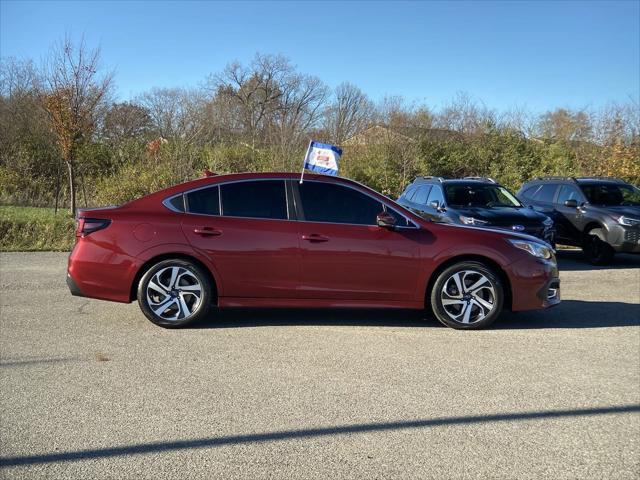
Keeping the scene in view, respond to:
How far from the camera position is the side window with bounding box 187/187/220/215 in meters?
6.07

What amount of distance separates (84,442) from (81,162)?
16.4 metres

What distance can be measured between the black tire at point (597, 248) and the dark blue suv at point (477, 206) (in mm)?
1413

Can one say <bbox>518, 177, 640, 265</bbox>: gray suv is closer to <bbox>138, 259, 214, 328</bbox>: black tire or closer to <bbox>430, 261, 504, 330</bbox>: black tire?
<bbox>430, 261, 504, 330</bbox>: black tire

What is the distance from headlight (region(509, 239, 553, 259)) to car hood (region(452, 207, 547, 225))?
12.8ft

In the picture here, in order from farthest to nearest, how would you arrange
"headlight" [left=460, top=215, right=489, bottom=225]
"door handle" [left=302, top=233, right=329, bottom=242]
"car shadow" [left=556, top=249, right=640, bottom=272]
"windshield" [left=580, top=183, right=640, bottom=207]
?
1. "windshield" [left=580, top=183, right=640, bottom=207]
2. "car shadow" [left=556, top=249, right=640, bottom=272]
3. "headlight" [left=460, top=215, right=489, bottom=225]
4. "door handle" [left=302, top=233, right=329, bottom=242]

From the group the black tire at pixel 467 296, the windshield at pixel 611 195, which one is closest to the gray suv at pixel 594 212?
the windshield at pixel 611 195

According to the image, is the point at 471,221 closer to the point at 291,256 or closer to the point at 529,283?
the point at 529,283

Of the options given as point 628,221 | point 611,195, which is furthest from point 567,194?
point 628,221

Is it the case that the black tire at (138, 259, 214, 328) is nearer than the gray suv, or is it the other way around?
the black tire at (138, 259, 214, 328)

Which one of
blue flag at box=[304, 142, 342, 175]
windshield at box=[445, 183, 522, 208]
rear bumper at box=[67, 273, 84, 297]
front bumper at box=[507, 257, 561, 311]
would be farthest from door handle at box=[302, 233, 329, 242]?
windshield at box=[445, 183, 522, 208]

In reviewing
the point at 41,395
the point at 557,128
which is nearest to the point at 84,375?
the point at 41,395

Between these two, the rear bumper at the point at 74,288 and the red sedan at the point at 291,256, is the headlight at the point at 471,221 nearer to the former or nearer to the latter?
the red sedan at the point at 291,256

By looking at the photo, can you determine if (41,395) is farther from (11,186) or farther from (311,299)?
(11,186)

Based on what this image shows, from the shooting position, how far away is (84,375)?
14.8ft
